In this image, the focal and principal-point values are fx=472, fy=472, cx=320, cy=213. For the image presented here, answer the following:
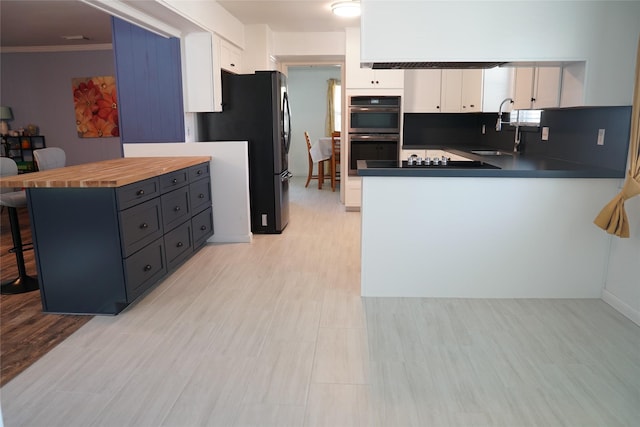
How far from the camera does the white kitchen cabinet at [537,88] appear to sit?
3268 millimetres

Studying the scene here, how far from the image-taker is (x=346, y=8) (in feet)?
15.3

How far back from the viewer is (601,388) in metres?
2.11

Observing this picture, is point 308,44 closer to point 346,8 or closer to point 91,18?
point 346,8

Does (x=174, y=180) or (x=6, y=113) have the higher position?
(x=6, y=113)

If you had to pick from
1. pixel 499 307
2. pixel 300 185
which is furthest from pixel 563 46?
pixel 300 185

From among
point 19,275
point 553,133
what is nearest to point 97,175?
point 19,275

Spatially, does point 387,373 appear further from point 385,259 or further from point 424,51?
point 424,51

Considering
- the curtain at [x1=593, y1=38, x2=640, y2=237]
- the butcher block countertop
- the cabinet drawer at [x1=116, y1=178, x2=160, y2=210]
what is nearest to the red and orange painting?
the butcher block countertop

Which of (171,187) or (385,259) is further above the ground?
(171,187)

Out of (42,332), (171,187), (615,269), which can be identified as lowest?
(42,332)

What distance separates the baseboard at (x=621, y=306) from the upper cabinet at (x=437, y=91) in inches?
114

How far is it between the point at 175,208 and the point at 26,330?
51.1 inches

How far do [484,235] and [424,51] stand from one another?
125 cm

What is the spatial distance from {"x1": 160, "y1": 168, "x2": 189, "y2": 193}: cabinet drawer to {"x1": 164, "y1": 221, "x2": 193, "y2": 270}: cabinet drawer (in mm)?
332
